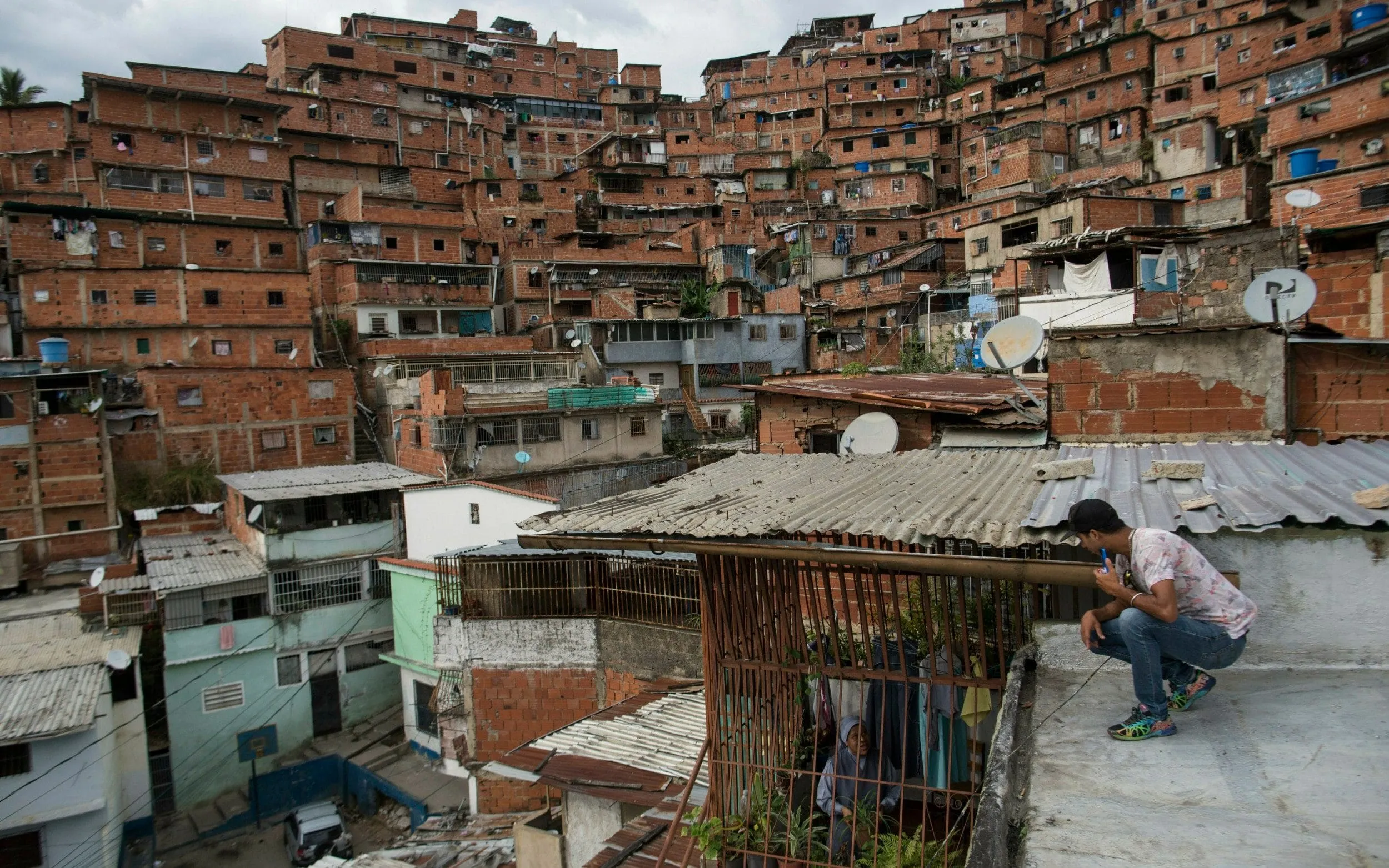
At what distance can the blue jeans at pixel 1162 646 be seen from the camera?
13.0ft

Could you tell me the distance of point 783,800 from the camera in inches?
238

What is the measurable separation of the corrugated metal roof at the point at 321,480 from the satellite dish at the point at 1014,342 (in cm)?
1871

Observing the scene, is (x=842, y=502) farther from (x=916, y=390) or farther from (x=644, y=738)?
(x=916, y=390)

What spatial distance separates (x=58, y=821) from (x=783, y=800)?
17235 mm

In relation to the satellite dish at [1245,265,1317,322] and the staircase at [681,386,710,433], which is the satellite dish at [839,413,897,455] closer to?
the satellite dish at [1245,265,1317,322]

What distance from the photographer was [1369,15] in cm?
2856

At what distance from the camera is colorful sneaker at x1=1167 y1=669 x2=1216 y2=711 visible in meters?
4.26

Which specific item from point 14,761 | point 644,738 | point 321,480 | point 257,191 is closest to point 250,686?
point 321,480

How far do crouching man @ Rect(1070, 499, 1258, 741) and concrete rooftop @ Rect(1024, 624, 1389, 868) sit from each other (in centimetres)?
17

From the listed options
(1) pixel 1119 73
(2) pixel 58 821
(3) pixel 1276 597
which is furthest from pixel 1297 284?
(1) pixel 1119 73

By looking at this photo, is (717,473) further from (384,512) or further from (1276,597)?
(384,512)

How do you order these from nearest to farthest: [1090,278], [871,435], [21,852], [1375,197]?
[871,435] < [21,852] < [1090,278] < [1375,197]

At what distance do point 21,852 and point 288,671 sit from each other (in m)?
7.57

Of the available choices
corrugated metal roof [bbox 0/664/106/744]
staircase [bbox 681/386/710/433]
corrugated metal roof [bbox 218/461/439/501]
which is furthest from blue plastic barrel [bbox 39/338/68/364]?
staircase [bbox 681/386/710/433]
